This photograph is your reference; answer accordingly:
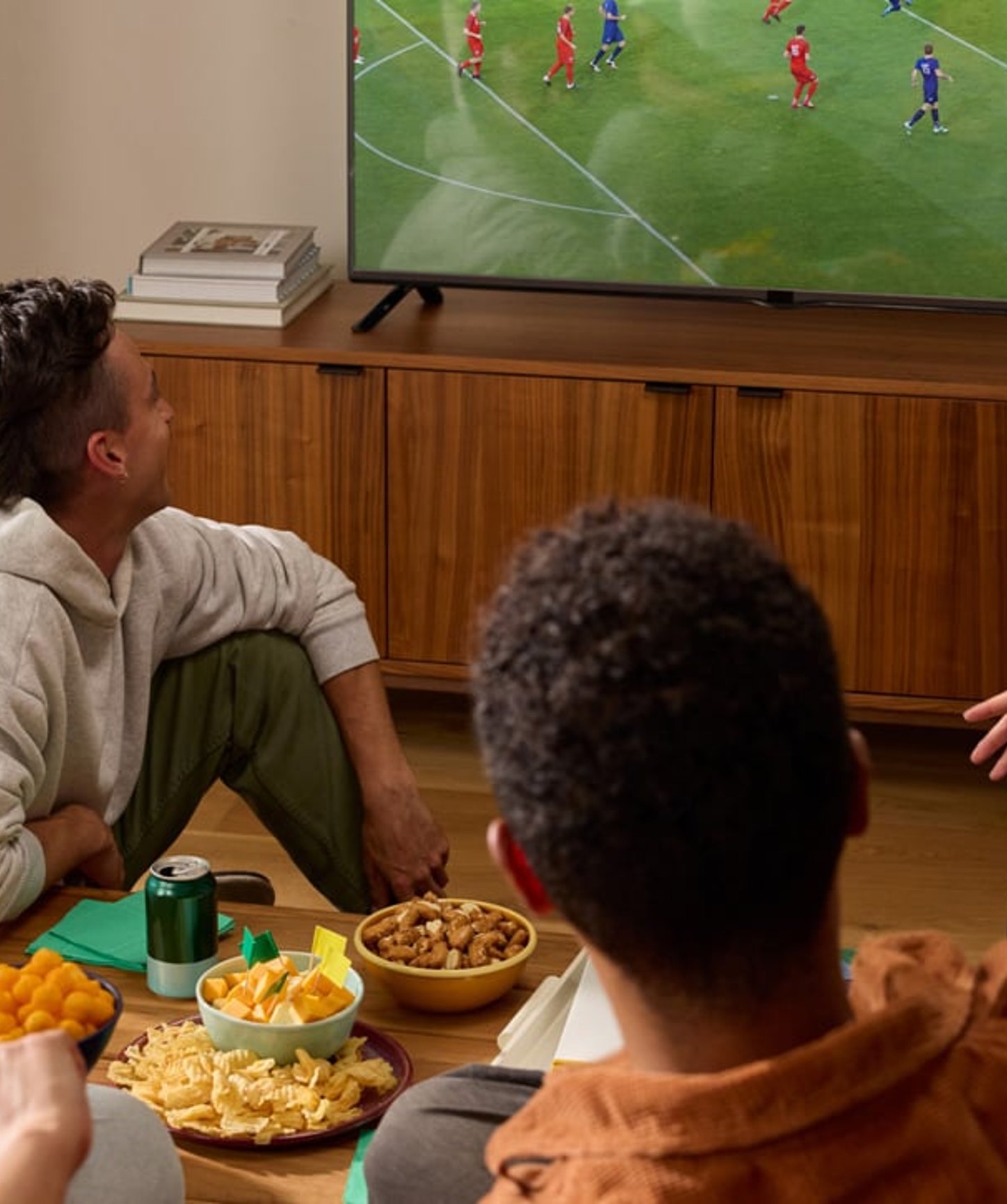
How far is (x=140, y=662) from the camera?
229 cm

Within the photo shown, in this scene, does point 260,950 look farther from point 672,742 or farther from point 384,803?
point 672,742

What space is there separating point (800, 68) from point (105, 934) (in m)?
1.98

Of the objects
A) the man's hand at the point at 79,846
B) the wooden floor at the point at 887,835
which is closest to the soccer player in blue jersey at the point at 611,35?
the wooden floor at the point at 887,835

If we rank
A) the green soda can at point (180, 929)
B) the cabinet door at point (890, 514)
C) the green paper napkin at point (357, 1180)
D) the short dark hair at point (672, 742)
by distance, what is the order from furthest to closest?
the cabinet door at point (890, 514) → the green soda can at point (180, 929) → the green paper napkin at point (357, 1180) → the short dark hair at point (672, 742)

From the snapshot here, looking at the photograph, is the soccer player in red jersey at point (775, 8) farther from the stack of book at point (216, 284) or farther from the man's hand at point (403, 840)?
the man's hand at point (403, 840)

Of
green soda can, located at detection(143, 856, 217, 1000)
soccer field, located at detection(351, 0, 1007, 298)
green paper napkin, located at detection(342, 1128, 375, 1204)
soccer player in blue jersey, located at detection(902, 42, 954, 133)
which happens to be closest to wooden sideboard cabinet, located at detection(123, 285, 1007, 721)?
soccer field, located at detection(351, 0, 1007, 298)

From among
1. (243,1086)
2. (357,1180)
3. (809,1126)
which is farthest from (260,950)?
(809,1126)

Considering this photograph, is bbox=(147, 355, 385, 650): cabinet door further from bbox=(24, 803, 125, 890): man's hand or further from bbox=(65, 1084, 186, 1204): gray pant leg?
bbox=(65, 1084, 186, 1204): gray pant leg

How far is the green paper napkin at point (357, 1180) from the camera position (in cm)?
150

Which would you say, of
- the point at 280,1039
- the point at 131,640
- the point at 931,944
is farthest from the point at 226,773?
the point at 931,944

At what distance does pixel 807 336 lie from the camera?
336 centimetres

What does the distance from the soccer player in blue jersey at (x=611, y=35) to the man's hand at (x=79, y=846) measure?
5.54ft

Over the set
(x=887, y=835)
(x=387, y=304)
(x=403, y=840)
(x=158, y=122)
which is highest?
(x=158, y=122)

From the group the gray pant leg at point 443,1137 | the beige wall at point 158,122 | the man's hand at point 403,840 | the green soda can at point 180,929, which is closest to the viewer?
the gray pant leg at point 443,1137
